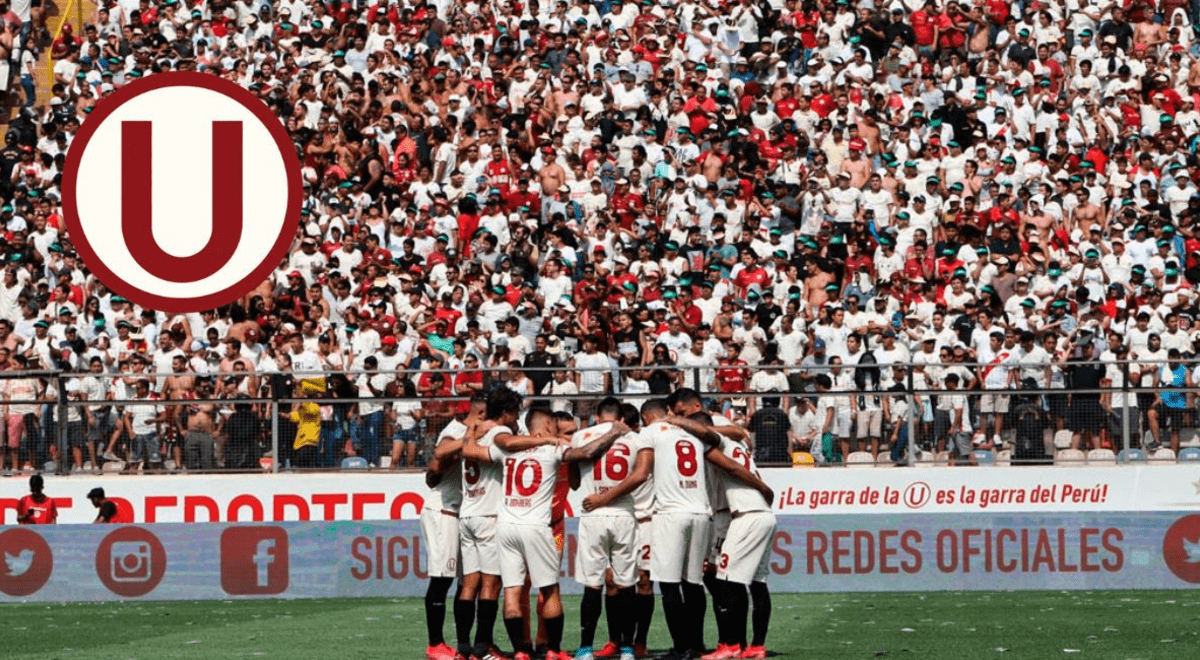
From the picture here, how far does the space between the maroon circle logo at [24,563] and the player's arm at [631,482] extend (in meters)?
9.67

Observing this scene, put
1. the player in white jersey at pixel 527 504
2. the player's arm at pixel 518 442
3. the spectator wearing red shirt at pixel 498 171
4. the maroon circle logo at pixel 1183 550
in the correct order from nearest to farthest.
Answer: the player's arm at pixel 518 442 < the player in white jersey at pixel 527 504 < the maroon circle logo at pixel 1183 550 < the spectator wearing red shirt at pixel 498 171

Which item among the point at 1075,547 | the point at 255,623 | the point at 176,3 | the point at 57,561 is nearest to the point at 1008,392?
the point at 1075,547

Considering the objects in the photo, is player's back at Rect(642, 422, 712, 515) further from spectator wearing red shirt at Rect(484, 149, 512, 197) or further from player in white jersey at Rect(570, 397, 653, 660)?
spectator wearing red shirt at Rect(484, 149, 512, 197)

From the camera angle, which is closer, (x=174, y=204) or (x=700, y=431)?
(x=700, y=431)

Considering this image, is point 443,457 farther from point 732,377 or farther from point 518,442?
point 732,377

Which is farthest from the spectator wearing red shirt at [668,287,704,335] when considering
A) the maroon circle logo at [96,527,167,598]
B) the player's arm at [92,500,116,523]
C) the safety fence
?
the player's arm at [92,500,116,523]

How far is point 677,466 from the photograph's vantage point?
14.1 metres

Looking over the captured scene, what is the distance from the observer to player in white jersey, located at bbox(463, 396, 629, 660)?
13.7 meters

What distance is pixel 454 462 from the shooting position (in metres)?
14.3

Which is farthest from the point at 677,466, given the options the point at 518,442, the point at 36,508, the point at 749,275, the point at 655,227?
the point at 655,227

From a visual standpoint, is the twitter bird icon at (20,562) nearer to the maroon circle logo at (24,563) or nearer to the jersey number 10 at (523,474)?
the maroon circle logo at (24,563)

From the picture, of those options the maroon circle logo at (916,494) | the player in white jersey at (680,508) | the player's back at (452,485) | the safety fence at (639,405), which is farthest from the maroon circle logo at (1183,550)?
the player's back at (452,485)

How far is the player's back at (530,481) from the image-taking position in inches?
539

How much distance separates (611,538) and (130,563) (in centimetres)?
935
